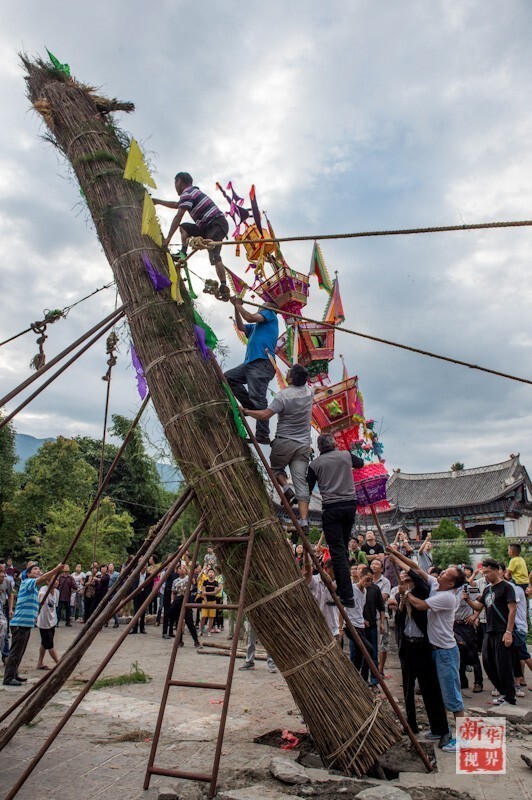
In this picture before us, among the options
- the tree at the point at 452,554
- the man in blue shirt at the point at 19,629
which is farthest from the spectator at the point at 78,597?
the tree at the point at 452,554

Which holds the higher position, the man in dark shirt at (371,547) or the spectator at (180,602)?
the man in dark shirt at (371,547)

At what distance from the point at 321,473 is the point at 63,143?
3.57 metres

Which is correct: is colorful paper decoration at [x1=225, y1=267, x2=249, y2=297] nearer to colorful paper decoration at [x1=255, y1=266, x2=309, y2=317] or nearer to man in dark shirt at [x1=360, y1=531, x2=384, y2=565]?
colorful paper decoration at [x1=255, y1=266, x2=309, y2=317]

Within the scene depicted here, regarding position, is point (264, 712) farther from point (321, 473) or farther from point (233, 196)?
point (233, 196)

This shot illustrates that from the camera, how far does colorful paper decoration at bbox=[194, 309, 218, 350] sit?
4652 millimetres

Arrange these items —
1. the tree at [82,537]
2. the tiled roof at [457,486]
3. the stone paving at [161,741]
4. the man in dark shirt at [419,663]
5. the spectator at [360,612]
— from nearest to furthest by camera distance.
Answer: the stone paving at [161,741]
the man in dark shirt at [419,663]
the spectator at [360,612]
the tree at [82,537]
the tiled roof at [457,486]

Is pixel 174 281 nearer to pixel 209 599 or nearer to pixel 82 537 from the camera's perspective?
pixel 209 599

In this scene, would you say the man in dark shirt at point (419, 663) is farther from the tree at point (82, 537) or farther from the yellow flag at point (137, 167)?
the tree at point (82, 537)

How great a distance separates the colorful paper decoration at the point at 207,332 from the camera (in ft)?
15.3

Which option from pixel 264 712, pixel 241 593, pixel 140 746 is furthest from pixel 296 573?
pixel 264 712

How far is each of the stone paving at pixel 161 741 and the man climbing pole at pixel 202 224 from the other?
363 cm

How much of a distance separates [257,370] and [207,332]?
573 millimetres

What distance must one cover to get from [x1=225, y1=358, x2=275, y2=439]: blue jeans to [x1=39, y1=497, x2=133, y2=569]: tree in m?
14.6

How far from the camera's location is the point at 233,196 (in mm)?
8352
